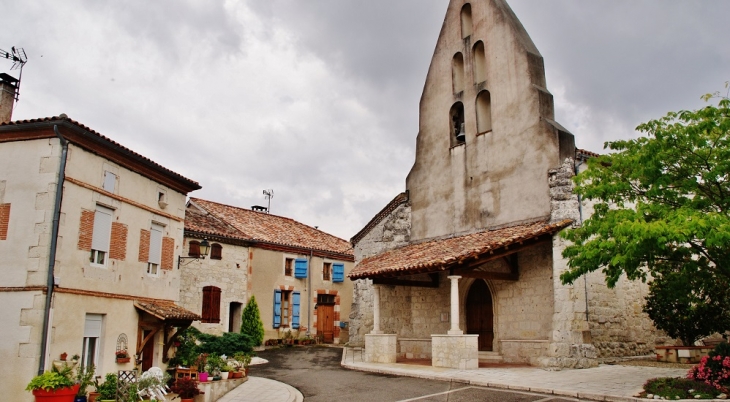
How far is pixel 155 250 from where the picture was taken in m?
13.7

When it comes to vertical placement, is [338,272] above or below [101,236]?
above

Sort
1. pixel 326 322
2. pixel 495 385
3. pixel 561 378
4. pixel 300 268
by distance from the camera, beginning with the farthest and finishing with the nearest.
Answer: pixel 326 322, pixel 300 268, pixel 561 378, pixel 495 385

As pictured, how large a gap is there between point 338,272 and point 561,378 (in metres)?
17.4

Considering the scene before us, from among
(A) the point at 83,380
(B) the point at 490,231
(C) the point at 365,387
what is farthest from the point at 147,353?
(B) the point at 490,231

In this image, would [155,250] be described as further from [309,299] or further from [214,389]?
[309,299]

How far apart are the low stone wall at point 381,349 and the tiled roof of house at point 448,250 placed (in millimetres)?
1871

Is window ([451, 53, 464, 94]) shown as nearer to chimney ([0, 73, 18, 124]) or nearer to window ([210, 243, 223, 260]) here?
window ([210, 243, 223, 260])

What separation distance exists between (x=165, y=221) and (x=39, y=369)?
4940 mm

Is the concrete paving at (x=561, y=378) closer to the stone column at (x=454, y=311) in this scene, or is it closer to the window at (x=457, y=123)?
the stone column at (x=454, y=311)

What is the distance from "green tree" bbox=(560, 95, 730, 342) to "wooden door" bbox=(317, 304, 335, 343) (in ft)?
57.9

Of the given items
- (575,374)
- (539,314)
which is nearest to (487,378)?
(575,374)

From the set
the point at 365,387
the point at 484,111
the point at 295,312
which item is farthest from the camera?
the point at 295,312

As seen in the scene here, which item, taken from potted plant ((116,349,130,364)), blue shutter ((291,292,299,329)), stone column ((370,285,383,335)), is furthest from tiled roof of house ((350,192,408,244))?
potted plant ((116,349,130,364))

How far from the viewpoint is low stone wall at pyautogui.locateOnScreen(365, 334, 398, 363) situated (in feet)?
53.7
